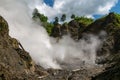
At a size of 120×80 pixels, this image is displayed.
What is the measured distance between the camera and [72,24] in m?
101

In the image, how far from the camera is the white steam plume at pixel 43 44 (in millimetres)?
77688

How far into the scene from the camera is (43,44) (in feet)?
295

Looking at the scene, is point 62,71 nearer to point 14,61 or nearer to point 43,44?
point 14,61

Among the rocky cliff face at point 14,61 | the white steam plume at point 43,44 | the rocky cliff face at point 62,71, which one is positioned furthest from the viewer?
the white steam plume at point 43,44

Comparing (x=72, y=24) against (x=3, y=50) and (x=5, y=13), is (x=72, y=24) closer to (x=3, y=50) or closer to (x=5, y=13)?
(x=5, y=13)

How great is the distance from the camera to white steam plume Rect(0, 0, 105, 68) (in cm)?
7769

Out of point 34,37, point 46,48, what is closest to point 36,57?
point 46,48

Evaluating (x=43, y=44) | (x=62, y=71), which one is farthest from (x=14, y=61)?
(x=43, y=44)

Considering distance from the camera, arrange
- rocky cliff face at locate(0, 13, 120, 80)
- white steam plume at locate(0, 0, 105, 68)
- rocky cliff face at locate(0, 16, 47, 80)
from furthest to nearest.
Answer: white steam plume at locate(0, 0, 105, 68)
rocky cliff face at locate(0, 16, 47, 80)
rocky cliff face at locate(0, 13, 120, 80)

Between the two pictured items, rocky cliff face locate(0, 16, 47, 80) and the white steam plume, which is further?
the white steam plume

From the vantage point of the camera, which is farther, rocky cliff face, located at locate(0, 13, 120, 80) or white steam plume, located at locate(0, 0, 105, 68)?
white steam plume, located at locate(0, 0, 105, 68)

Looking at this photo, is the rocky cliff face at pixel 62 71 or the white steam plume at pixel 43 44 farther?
the white steam plume at pixel 43 44

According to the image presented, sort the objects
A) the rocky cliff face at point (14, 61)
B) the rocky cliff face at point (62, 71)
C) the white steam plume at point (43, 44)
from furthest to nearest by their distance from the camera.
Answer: the white steam plume at point (43, 44), the rocky cliff face at point (14, 61), the rocky cliff face at point (62, 71)

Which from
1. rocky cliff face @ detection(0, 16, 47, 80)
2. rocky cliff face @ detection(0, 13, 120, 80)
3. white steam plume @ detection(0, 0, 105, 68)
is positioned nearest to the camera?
rocky cliff face @ detection(0, 13, 120, 80)
